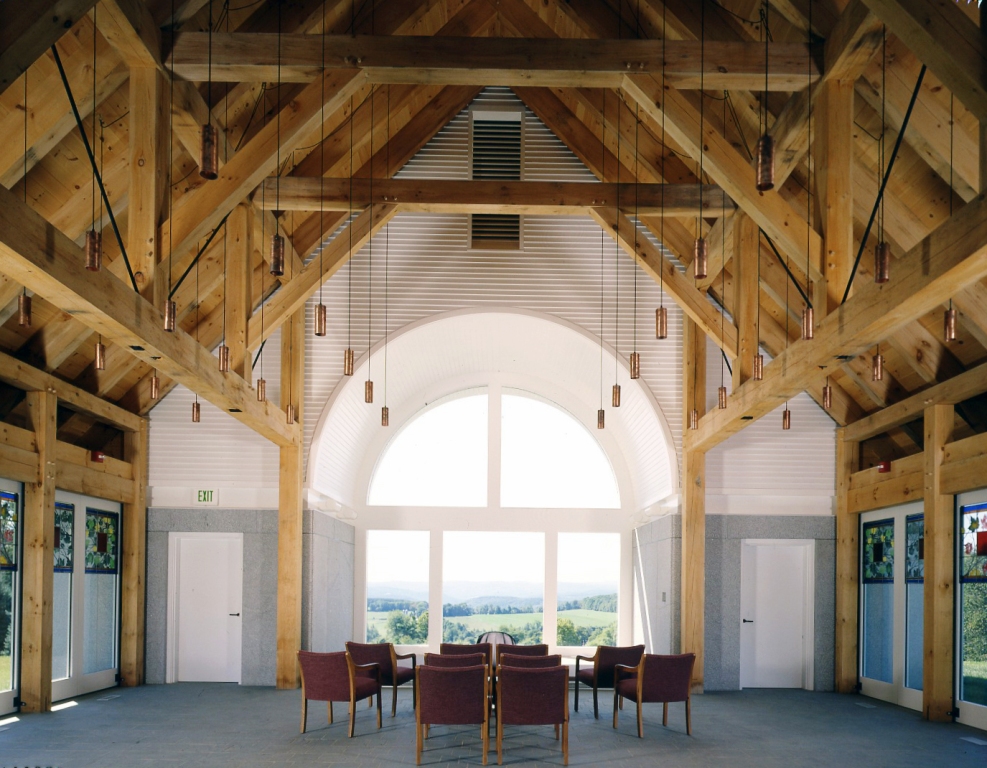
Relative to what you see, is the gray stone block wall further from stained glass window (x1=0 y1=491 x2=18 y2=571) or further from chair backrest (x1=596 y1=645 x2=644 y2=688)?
stained glass window (x1=0 y1=491 x2=18 y2=571)

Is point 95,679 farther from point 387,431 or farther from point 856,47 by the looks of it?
point 856,47

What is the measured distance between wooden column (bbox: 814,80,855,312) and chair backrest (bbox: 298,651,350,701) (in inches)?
205

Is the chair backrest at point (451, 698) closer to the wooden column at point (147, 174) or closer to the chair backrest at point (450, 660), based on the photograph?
the chair backrest at point (450, 660)

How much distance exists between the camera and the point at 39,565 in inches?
396

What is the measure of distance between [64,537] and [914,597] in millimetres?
9431

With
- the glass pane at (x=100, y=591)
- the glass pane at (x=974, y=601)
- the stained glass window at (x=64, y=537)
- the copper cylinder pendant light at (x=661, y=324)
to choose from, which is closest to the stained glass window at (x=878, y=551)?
the glass pane at (x=974, y=601)

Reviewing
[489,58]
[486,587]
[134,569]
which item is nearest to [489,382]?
[486,587]

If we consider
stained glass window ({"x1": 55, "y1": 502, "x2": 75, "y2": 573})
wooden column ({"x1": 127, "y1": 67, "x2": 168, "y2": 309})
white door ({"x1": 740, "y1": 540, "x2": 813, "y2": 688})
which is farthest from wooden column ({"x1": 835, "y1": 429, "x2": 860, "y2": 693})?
stained glass window ({"x1": 55, "y1": 502, "x2": 75, "y2": 573})

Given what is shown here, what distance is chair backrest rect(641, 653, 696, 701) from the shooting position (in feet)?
30.1

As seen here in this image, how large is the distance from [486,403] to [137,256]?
340 inches

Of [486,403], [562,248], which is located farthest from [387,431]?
[562,248]

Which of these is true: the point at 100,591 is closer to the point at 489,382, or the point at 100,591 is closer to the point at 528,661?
the point at 528,661

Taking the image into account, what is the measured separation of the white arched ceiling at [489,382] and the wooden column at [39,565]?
320cm

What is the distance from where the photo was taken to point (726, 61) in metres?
7.50
